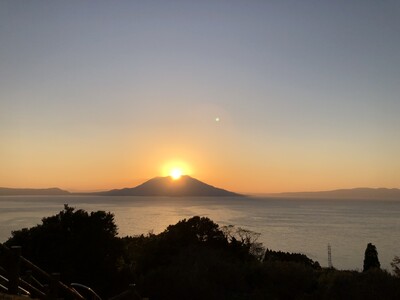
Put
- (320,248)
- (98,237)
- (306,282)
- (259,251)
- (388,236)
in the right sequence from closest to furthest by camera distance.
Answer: (306,282)
(98,237)
(259,251)
(320,248)
(388,236)

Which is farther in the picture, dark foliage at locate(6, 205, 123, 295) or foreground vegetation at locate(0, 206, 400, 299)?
dark foliage at locate(6, 205, 123, 295)

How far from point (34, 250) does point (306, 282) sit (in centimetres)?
1810

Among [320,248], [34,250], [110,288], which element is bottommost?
[320,248]

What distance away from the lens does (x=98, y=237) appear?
29.4m

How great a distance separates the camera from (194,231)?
3988 cm

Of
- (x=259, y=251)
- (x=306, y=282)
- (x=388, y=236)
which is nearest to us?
(x=306, y=282)

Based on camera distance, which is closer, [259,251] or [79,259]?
[79,259]

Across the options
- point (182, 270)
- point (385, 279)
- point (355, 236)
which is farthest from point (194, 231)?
point (355, 236)

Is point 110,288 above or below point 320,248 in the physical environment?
above

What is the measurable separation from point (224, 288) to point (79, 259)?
32.1ft

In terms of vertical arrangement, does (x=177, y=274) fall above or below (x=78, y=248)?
below

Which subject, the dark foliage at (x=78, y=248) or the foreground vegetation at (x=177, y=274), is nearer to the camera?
the foreground vegetation at (x=177, y=274)

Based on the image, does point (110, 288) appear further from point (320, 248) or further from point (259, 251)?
point (320, 248)

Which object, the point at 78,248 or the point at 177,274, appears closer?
the point at 177,274
